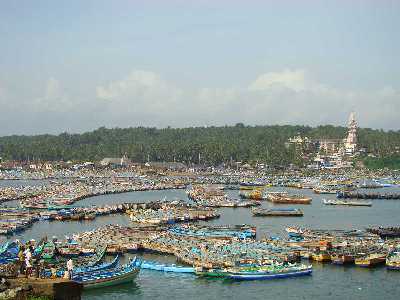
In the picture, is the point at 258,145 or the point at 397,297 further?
the point at 258,145

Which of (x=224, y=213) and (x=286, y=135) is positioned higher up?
(x=286, y=135)

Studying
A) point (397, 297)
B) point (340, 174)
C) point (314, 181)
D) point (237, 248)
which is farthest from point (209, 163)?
point (397, 297)

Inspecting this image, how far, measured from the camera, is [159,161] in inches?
4572

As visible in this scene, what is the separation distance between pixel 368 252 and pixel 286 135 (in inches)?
4093

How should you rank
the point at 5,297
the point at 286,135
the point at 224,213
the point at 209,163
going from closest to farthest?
the point at 5,297, the point at 224,213, the point at 209,163, the point at 286,135

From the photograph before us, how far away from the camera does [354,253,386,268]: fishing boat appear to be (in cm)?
3064

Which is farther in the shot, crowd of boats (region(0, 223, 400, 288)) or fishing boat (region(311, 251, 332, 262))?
fishing boat (region(311, 251, 332, 262))

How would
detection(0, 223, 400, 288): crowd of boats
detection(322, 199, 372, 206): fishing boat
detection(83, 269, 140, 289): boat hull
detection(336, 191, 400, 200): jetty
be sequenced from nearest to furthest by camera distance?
detection(83, 269, 140, 289): boat hull < detection(0, 223, 400, 288): crowd of boats < detection(322, 199, 372, 206): fishing boat < detection(336, 191, 400, 200): jetty

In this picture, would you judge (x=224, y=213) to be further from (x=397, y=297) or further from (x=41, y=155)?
(x=41, y=155)

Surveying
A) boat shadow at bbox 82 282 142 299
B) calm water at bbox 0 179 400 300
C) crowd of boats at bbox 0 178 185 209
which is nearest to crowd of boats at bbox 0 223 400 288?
boat shadow at bbox 82 282 142 299

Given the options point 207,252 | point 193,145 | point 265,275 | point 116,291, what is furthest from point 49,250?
point 193,145

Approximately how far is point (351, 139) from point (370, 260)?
310 ft

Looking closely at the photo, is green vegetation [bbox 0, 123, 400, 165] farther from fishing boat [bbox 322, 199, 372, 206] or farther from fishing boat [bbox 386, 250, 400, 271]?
fishing boat [bbox 386, 250, 400, 271]

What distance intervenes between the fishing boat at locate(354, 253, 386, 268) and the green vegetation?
7663cm
